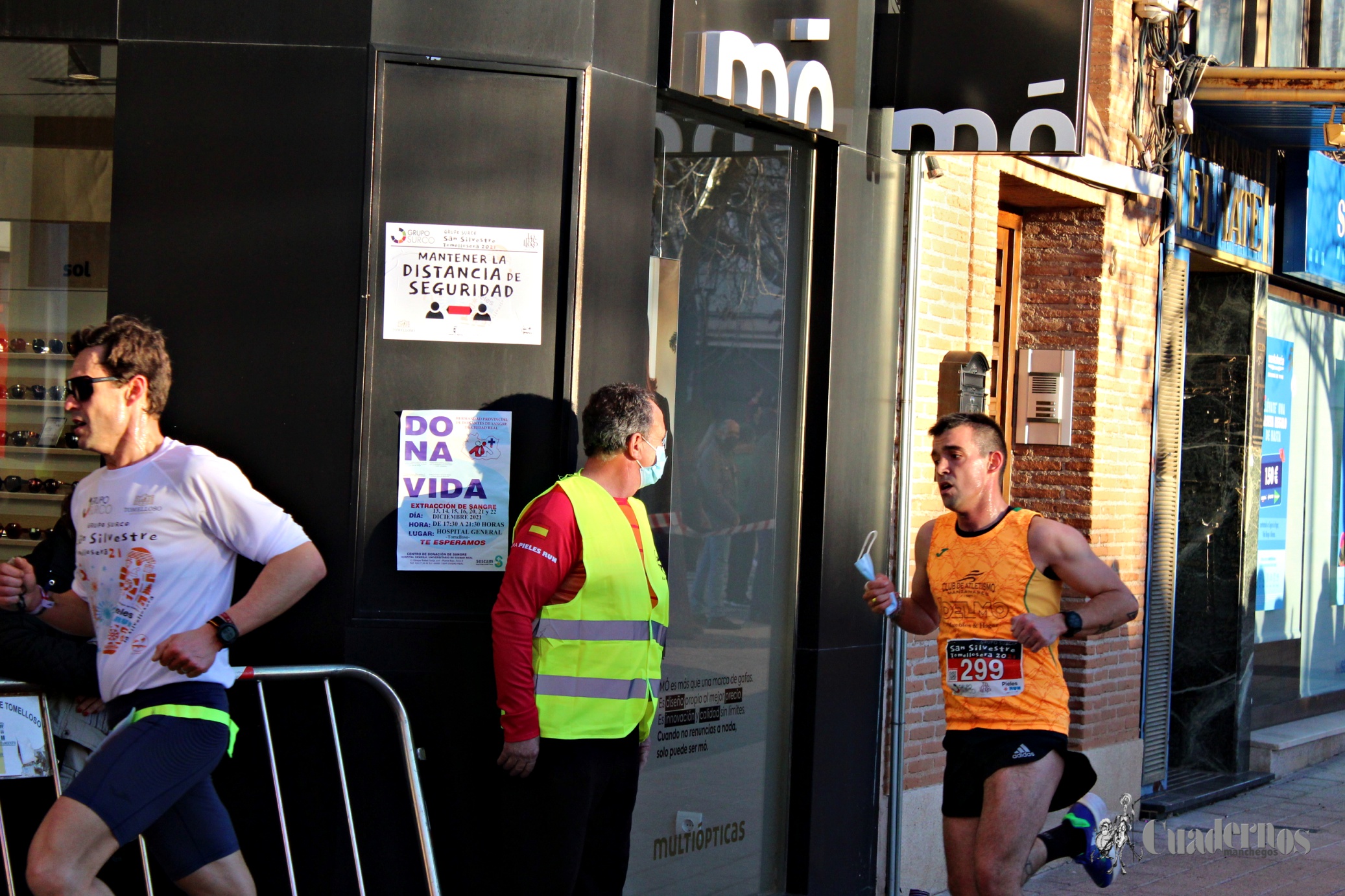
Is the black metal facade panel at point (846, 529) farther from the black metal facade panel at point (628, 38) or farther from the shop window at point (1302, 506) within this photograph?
the shop window at point (1302, 506)

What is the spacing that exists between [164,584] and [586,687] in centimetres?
137

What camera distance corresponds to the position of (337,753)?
16.1 feet

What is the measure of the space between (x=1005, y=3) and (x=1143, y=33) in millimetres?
2703

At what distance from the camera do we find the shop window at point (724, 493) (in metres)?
6.11

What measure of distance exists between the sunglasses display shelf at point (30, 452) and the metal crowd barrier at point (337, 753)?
1.30 metres

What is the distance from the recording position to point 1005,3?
6.87 meters

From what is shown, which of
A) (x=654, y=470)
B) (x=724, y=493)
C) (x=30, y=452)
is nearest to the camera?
(x=654, y=470)

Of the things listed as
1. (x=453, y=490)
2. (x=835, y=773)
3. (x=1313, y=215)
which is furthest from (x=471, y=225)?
(x=1313, y=215)

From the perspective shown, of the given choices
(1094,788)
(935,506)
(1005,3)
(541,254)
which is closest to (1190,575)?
(1094,788)

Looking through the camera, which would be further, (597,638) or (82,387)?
(597,638)

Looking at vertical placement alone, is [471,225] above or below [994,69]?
below

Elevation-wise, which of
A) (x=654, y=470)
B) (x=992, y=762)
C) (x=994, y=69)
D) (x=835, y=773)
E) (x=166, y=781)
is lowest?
(x=835, y=773)

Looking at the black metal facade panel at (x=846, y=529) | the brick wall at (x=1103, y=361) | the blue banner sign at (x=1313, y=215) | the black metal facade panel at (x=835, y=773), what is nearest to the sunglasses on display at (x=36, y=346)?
the black metal facade panel at (x=846, y=529)

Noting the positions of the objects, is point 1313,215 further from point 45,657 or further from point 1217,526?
point 45,657
